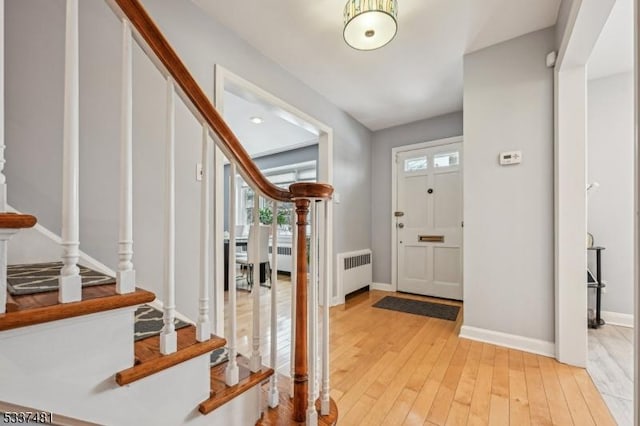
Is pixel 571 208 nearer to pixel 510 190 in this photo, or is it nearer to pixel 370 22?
pixel 510 190

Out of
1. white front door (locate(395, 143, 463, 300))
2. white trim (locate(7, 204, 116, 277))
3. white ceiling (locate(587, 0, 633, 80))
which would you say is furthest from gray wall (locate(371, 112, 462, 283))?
white trim (locate(7, 204, 116, 277))

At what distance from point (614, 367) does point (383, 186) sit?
2960 mm

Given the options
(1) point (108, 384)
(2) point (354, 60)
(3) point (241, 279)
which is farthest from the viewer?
(3) point (241, 279)

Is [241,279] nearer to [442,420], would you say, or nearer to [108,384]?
[442,420]

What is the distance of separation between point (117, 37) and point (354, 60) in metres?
1.85

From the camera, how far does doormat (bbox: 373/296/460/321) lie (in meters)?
3.06

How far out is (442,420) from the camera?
1410 millimetres

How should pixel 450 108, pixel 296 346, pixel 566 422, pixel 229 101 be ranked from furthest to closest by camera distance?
pixel 450 108 < pixel 229 101 < pixel 566 422 < pixel 296 346

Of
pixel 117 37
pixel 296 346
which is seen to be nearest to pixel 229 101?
pixel 117 37

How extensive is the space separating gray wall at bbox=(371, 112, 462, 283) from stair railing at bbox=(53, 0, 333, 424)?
310cm

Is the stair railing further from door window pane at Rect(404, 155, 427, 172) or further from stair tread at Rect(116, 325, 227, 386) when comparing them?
door window pane at Rect(404, 155, 427, 172)

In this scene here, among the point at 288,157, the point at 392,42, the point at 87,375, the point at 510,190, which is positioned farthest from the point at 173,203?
the point at 288,157

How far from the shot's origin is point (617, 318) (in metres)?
2.68

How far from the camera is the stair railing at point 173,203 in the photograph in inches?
25.1
